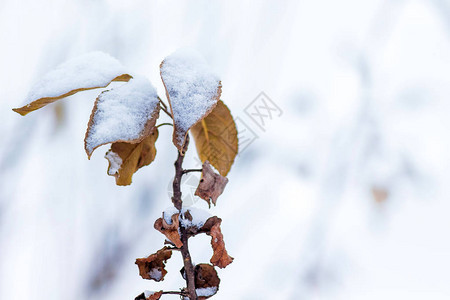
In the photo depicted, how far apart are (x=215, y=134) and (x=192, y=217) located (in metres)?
0.11

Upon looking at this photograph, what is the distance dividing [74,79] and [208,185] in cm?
17

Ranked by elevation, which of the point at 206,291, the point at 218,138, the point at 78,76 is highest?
the point at 78,76

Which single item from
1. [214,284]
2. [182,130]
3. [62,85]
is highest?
[62,85]

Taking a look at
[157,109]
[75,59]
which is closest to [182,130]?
[157,109]

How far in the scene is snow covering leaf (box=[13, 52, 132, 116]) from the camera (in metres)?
0.39

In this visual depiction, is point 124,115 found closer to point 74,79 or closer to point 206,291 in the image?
point 74,79

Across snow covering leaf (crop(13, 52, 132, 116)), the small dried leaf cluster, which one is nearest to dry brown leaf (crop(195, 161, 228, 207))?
the small dried leaf cluster

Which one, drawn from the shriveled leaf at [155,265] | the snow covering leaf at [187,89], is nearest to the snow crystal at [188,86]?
the snow covering leaf at [187,89]

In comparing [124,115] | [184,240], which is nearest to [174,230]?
[184,240]

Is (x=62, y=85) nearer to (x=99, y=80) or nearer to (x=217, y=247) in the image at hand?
(x=99, y=80)

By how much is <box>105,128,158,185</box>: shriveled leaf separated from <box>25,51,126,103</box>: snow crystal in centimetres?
7

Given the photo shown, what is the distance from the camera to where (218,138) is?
18.4 inches

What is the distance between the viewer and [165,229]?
0.39 meters

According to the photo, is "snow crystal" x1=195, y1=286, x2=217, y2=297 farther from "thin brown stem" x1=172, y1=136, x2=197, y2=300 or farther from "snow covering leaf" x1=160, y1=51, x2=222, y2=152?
"snow covering leaf" x1=160, y1=51, x2=222, y2=152
